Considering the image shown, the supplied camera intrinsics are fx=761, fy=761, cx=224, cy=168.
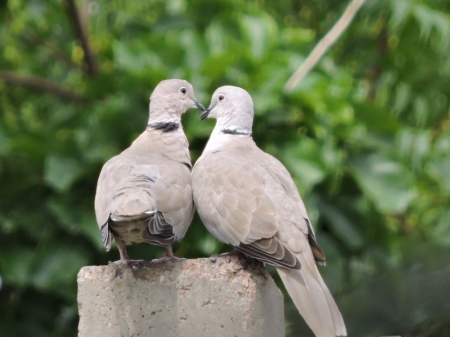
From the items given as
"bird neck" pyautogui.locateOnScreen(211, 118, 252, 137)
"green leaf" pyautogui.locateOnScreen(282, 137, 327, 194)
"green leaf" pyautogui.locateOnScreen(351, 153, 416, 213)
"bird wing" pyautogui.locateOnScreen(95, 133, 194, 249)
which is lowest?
"green leaf" pyautogui.locateOnScreen(351, 153, 416, 213)

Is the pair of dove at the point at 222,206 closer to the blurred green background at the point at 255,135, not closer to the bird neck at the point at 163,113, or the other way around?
the bird neck at the point at 163,113

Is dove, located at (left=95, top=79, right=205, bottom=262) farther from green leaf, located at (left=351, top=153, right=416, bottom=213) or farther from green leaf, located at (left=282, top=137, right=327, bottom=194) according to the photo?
green leaf, located at (left=351, top=153, right=416, bottom=213)

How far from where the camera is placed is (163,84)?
155 inches

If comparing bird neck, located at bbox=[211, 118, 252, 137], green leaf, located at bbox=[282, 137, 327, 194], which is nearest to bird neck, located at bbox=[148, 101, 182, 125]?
bird neck, located at bbox=[211, 118, 252, 137]

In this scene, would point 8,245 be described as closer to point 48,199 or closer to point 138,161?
point 48,199

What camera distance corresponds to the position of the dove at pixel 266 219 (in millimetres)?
2924

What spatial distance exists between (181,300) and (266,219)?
A: 1.64 ft

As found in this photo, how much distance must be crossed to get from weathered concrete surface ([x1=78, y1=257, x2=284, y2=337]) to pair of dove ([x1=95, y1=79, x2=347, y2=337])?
12 cm

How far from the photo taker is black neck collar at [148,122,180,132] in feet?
12.3

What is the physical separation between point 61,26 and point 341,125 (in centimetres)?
290

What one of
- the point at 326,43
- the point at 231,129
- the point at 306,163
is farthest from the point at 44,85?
the point at 231,129

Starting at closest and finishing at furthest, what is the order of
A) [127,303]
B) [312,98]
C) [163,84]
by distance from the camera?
[127,303] < [163,84] < [312,98]

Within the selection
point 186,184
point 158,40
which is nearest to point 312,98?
point 158,40

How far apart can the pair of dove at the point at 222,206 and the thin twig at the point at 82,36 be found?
8.12ft
